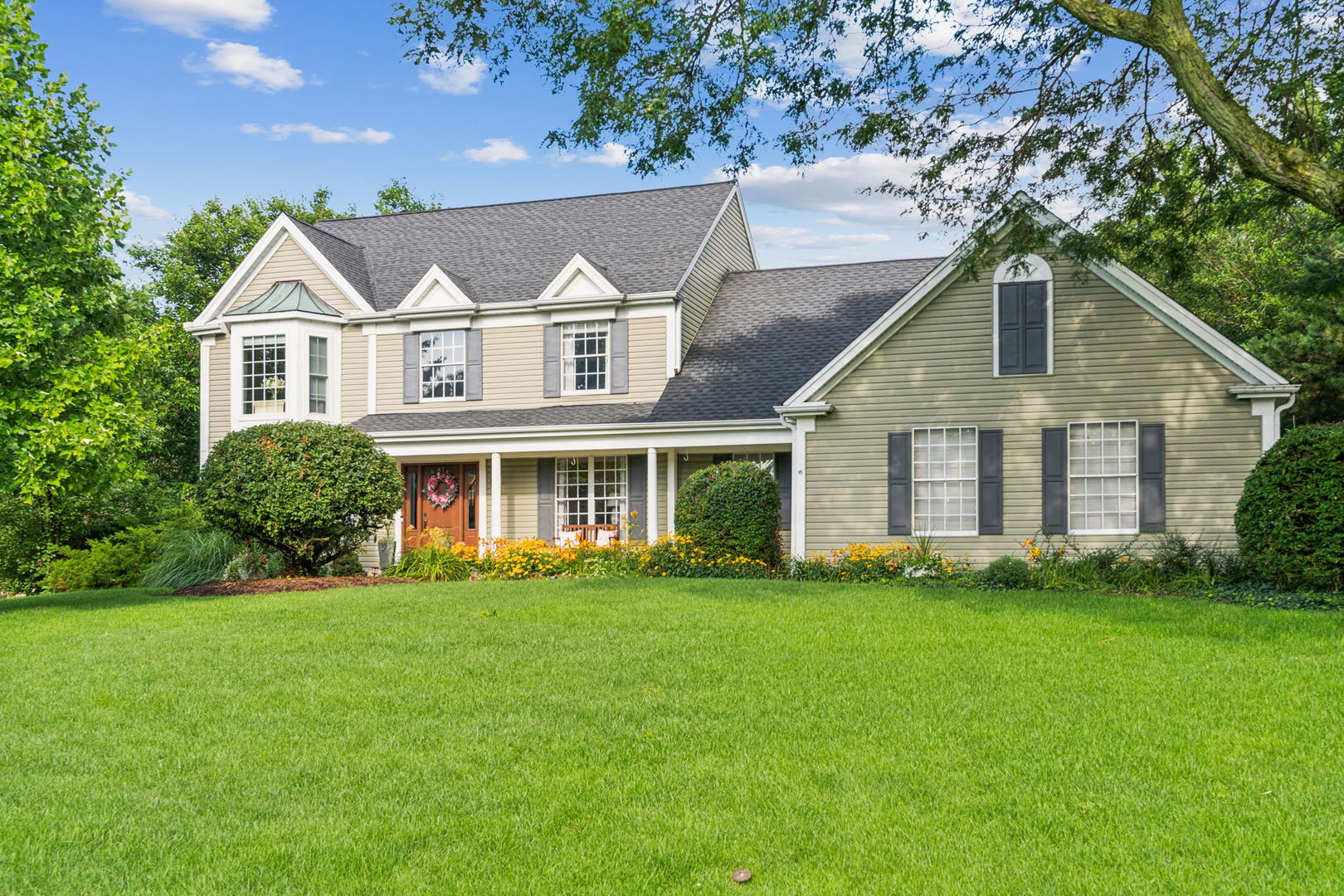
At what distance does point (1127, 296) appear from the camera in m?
15.0

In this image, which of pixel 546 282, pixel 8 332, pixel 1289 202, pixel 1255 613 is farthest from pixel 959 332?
pixel 8 332

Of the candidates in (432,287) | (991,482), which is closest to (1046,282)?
(991,482)

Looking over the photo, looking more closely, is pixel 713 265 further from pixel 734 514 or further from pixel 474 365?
pixel 734 514

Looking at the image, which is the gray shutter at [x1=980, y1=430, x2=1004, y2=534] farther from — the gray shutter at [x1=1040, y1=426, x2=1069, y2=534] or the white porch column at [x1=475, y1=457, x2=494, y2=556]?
the white porch column at [x1=475, y1=457, x2=494, y2=556]

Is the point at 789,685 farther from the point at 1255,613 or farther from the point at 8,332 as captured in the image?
the point at 8,332

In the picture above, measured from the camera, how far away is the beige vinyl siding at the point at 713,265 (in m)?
20.7

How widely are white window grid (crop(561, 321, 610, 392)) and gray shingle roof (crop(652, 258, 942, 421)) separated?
1.57m

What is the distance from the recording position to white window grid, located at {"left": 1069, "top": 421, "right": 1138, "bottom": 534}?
15.0 m

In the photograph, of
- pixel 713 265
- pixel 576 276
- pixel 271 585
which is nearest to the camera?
pixel 271 585

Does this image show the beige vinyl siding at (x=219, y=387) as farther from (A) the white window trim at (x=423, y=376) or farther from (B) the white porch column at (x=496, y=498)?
(B) the white porch column at (x=496, y=498)

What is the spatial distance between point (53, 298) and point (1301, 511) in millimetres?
15493

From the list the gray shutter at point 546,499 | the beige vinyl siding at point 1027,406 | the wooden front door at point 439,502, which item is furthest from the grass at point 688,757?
the wooden front door at point 439,502

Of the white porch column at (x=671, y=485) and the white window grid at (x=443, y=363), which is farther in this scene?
the white window grid at (x=443, y=363)

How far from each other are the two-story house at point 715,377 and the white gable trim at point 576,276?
5 cm
